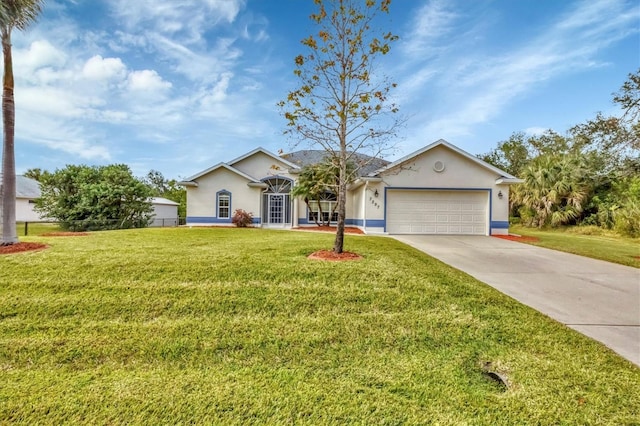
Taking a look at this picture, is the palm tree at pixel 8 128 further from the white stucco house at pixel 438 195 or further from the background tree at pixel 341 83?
the white stucco house at pixel 438 195

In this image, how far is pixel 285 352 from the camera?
3.49 metres

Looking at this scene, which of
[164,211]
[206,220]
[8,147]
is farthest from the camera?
[164,211]

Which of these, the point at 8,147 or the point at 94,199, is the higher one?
the point at 8,147

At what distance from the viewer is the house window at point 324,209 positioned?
19.2 metres

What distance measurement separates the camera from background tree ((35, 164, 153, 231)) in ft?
62.5

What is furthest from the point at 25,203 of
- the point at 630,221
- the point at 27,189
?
the point at 630,221

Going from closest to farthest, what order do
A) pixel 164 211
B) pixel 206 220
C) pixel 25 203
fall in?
pixel 206 220, pixel 25 203, pixel 164 211

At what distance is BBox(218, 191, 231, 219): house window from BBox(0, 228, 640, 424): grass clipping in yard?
12.7 m

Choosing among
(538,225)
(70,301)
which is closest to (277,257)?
(70,301)

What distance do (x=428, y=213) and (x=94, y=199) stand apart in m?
20.7

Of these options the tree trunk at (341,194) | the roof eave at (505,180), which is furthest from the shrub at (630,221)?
the tree trunk at (341,194)

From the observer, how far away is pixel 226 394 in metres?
2.76

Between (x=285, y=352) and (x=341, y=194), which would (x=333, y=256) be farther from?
(x=285, y=352)

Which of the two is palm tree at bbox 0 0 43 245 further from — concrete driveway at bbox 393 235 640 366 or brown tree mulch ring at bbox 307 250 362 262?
concrete driveway at bbox 393 235 640 366
